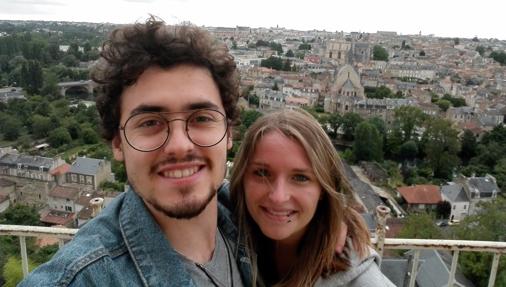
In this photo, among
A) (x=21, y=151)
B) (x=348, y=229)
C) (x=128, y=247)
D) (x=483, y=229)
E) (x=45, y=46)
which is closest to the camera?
(x=128, y=247)

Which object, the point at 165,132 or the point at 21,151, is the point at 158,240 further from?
the point at 21,151

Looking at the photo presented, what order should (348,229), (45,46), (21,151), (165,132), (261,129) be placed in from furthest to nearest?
(45,46), (21,151), (348,229), (261,129), (165,132)

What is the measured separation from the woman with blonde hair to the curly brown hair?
0.72ft

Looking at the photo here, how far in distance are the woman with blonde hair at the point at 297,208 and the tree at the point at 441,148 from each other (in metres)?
22.1

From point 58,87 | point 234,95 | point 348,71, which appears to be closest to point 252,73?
point 348,71

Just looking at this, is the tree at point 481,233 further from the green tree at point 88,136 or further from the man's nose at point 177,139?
the green tree at point 88,136

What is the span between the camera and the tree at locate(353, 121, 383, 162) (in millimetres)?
23375

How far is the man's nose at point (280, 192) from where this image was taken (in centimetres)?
155

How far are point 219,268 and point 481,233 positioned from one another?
38.6 ft

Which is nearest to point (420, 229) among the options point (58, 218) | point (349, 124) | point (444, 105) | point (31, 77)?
point (58, 218)

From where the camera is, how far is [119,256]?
3.80ft

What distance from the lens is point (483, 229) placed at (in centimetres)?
1149

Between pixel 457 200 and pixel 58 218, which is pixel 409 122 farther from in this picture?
pixel 58 218

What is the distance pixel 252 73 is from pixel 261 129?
152 ft
